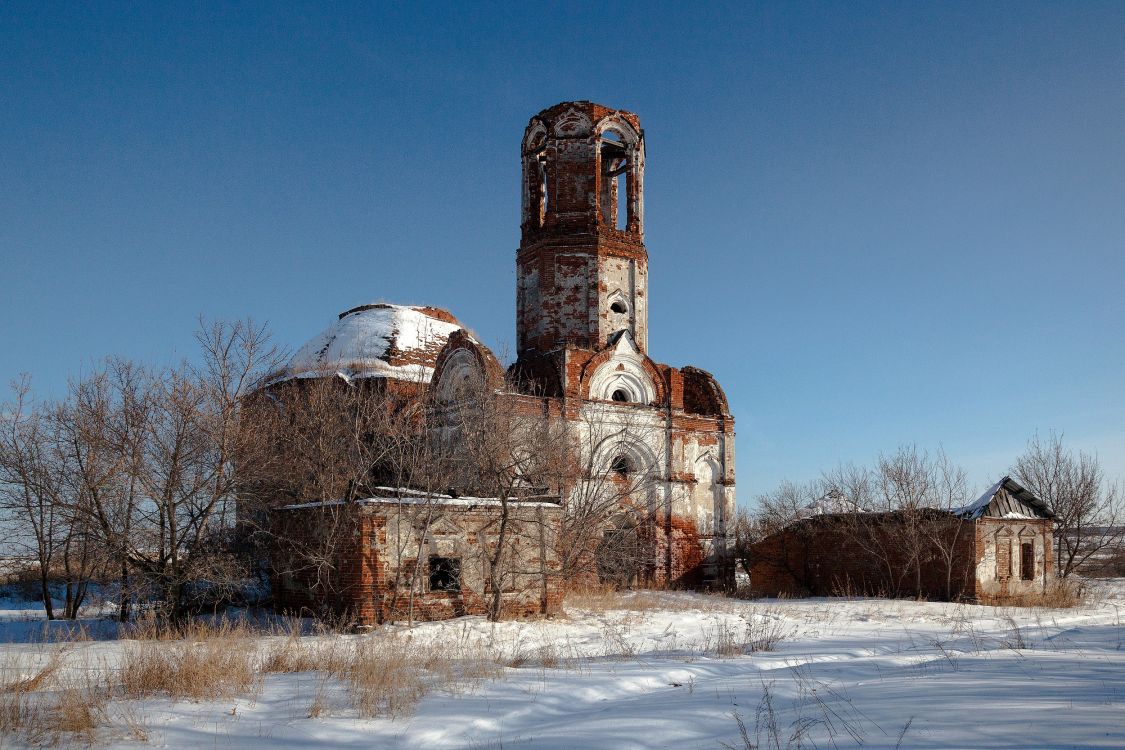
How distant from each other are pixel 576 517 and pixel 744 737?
1365 cm

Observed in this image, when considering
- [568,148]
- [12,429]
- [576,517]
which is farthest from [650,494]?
[12,429]

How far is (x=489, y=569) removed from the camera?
1484cm

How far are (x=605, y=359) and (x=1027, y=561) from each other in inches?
484

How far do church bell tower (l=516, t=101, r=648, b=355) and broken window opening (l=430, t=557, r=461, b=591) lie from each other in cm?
961

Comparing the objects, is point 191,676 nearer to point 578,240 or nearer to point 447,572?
point 447,572

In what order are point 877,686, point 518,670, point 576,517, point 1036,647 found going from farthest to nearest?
point 576,517 → point 1036,647 → point 518,670 → point 877,686

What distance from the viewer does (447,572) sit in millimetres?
14961

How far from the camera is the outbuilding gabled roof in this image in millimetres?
21375

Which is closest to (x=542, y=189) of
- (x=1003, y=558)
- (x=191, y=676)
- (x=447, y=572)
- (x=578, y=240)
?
(x=578, y=240)

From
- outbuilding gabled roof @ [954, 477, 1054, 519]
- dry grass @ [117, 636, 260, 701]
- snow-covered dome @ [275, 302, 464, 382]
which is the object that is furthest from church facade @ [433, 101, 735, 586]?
dry grass @ [117, 636, 260, 701]

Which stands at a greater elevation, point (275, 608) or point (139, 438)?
point (139, 438)

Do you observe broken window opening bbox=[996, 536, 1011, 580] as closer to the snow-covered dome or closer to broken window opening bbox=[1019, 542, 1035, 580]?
broken window opening bbox=[1019, 542, 1035, 580]

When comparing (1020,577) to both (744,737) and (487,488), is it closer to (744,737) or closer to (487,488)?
(487,488)

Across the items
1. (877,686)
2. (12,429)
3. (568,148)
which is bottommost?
(877,686)
